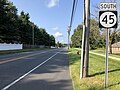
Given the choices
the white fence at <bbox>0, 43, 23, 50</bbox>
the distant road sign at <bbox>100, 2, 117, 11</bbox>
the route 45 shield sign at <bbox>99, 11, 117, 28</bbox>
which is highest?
the distant road sign at <bbox>100, 2, 117, 11</bbox>

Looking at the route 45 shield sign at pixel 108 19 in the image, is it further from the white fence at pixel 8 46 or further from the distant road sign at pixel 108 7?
the white fence at pixel 8 46

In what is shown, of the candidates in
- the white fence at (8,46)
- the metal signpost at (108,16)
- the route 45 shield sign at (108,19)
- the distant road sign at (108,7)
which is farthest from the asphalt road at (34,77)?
the white fence at (8,46)

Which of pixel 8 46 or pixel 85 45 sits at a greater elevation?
pixel 85 45

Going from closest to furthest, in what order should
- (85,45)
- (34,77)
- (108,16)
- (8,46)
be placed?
1. (108,16)
2. (85,45)
3. (34,77)
4. (8,46)

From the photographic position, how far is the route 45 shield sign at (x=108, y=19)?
343 inches

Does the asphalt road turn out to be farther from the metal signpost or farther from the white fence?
the white fence

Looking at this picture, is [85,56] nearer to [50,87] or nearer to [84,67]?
[84,67]

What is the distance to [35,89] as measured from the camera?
9.01 metres

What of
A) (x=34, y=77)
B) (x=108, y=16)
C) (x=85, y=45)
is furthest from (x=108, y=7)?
(x=34, y=77)

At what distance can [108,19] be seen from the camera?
877 cm

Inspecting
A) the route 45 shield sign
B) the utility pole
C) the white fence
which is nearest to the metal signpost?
the route 45 shield sign

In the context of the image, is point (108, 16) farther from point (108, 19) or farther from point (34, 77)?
point (34, 77)

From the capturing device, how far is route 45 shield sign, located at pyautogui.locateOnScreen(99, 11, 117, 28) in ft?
28.6

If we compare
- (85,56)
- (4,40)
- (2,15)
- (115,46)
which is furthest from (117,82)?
(115,46)
